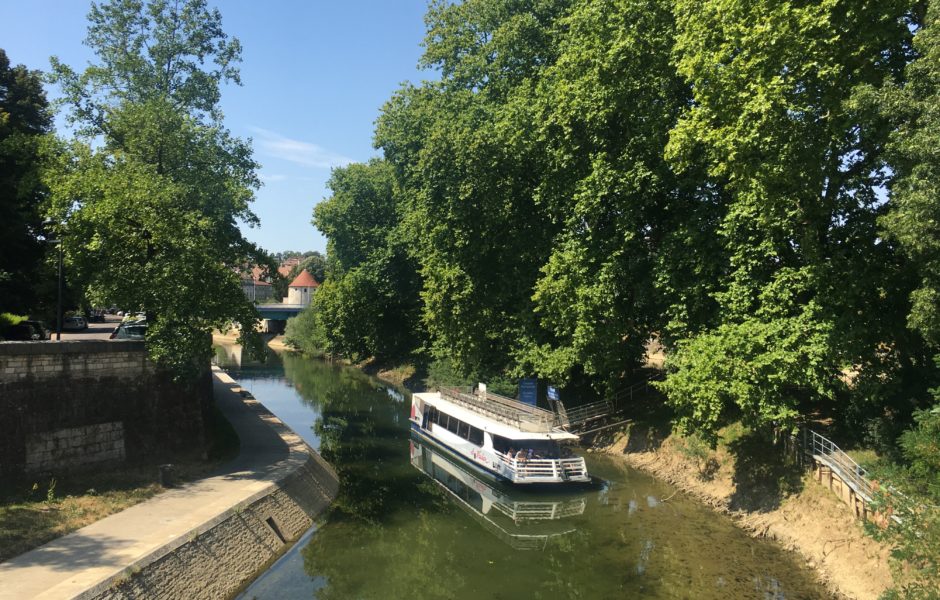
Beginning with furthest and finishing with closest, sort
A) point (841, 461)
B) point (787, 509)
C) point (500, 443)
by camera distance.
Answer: point (500, 443)
point (787, 509)
point (841, 461)

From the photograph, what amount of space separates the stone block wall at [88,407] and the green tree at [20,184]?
793cm

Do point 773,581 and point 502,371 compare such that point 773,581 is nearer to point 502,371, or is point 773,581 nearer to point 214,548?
point 214,548

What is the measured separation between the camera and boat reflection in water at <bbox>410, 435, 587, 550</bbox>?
64.3 ft

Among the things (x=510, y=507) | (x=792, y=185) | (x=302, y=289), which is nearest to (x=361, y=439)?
(x=510, y=507)

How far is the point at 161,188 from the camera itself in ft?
72.6

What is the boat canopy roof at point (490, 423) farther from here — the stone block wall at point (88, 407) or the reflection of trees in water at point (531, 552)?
the stone block wall at point (88, 407)

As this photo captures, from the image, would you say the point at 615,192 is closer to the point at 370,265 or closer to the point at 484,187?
the point at 484,187

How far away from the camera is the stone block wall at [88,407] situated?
1716 cm

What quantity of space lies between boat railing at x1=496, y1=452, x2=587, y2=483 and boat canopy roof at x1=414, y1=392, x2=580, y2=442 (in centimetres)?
84

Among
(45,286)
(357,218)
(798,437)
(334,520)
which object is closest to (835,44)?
(798,437)

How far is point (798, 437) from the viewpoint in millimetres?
20719

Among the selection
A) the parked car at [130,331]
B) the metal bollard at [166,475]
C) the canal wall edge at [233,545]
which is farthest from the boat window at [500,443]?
the parked car at [130,331]

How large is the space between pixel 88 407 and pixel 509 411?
15.2 m

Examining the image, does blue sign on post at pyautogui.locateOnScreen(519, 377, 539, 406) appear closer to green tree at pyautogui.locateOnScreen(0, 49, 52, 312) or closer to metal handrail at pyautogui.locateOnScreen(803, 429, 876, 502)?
metal handrail at pyautogui.locateOnScreen(803, 429, 876, 502)
